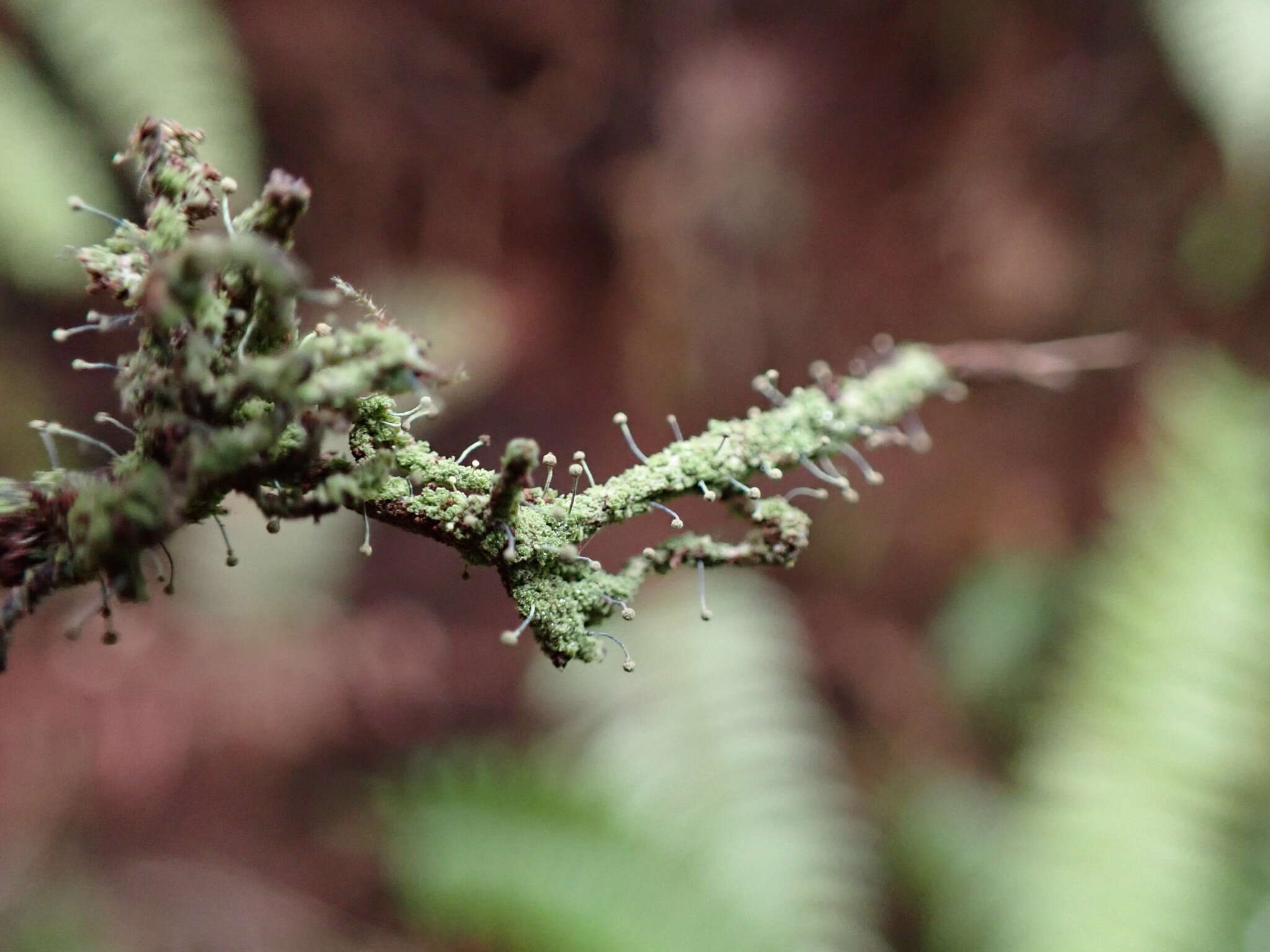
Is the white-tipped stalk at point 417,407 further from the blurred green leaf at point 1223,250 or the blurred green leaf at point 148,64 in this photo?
the blurred green leaf at point 1223,250

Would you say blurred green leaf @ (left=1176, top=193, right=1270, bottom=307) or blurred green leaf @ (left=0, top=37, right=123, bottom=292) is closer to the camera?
blurred green leaf @ (left=0, top=37, right=123, bottom=292)

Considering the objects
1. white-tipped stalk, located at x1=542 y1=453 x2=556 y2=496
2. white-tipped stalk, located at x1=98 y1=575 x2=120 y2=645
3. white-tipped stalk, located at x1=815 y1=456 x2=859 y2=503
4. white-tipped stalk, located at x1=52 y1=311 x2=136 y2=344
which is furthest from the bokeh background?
white-tipped stalk, located at x1=52 y1=311 x2=136 y2=344

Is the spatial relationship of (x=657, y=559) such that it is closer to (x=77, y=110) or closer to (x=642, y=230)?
(x=642, y=230)

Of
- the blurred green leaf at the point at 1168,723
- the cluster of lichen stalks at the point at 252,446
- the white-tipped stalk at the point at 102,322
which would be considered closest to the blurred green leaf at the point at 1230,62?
the blurred green leaf at the point at 1168,723

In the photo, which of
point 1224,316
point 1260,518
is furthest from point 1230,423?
point 1224,316

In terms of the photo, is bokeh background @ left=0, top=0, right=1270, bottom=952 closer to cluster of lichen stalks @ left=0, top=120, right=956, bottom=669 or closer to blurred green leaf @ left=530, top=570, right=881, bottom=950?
blurred green leaf @ left=530, top=570, right=881, bottom=950

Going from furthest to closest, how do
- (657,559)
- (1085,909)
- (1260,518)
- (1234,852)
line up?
(1260,518) < (1234,852) < (1085,909) < (657,559)
